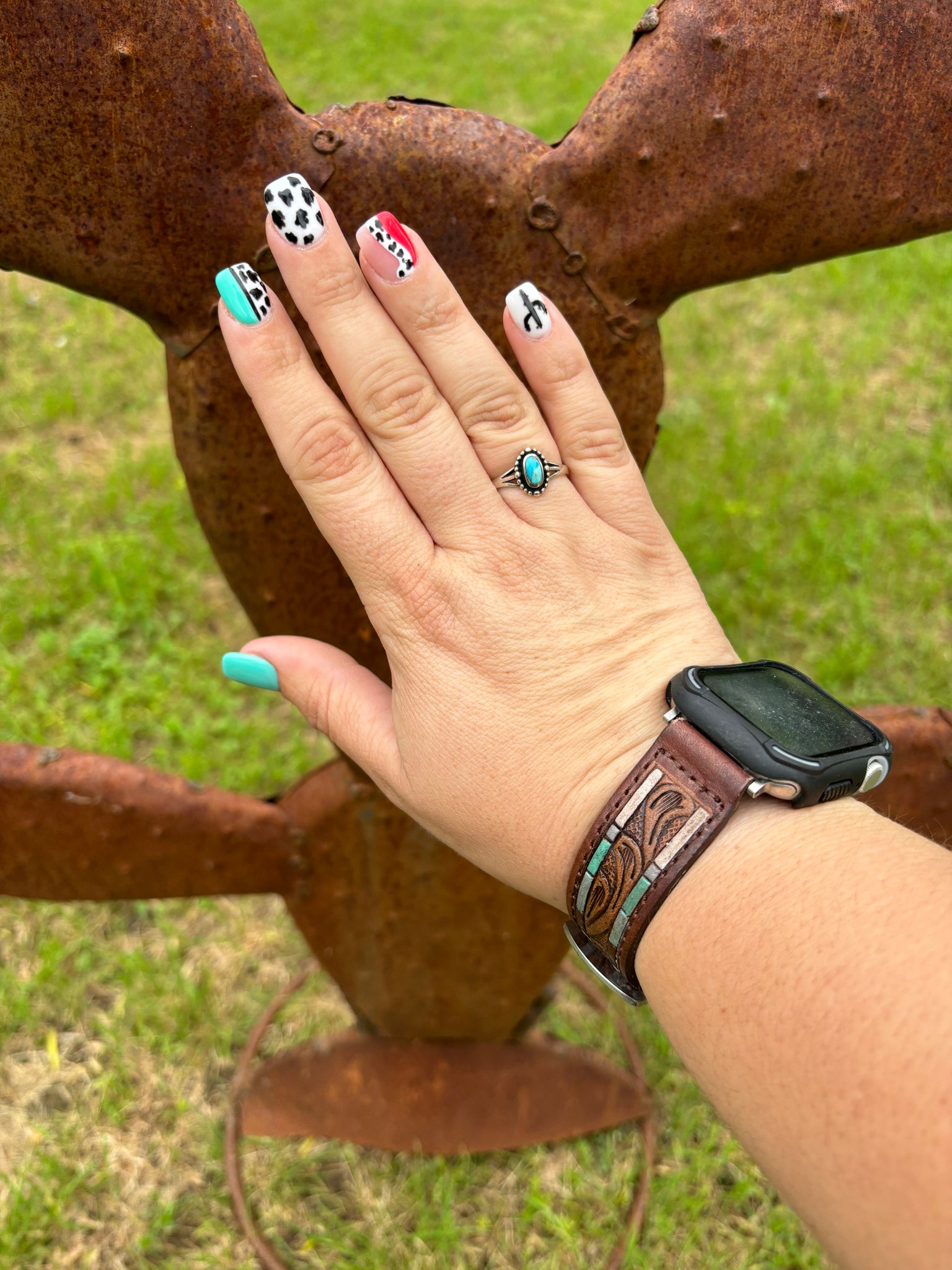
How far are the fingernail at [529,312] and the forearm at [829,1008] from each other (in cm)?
54

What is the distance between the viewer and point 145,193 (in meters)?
1.07

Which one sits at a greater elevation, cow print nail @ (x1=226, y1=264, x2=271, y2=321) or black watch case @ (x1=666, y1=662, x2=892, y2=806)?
cow print nail @ (x1=226, y1=264, x2=271, y2=321)

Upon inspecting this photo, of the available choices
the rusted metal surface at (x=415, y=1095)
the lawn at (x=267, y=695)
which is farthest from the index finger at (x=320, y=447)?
the lawn at (x=267, y=695)

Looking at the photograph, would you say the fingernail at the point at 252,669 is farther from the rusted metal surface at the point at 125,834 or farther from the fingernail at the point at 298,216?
the fingernail at the point at 298,216

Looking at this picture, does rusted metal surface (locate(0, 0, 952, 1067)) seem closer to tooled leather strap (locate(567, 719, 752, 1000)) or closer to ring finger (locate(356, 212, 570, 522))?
ring finger (locate(356, 212, 570, 522))

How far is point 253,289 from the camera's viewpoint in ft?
3.41

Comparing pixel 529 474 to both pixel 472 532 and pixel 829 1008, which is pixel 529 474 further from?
pixel 829 1008

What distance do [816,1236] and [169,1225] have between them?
1.54 meters

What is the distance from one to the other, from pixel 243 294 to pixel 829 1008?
2.79 ft

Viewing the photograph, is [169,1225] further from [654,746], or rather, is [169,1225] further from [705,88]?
[705,88]

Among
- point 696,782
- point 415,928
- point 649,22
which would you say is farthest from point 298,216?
point 415,928

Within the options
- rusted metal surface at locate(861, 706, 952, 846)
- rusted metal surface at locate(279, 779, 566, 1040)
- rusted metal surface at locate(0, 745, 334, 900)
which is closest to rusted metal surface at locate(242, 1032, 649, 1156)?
rusted metal surface at locate(279, 779, 566, 1040)

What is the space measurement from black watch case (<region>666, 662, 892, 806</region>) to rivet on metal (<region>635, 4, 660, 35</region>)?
692 millimetres

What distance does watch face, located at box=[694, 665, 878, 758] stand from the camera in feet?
3.22
